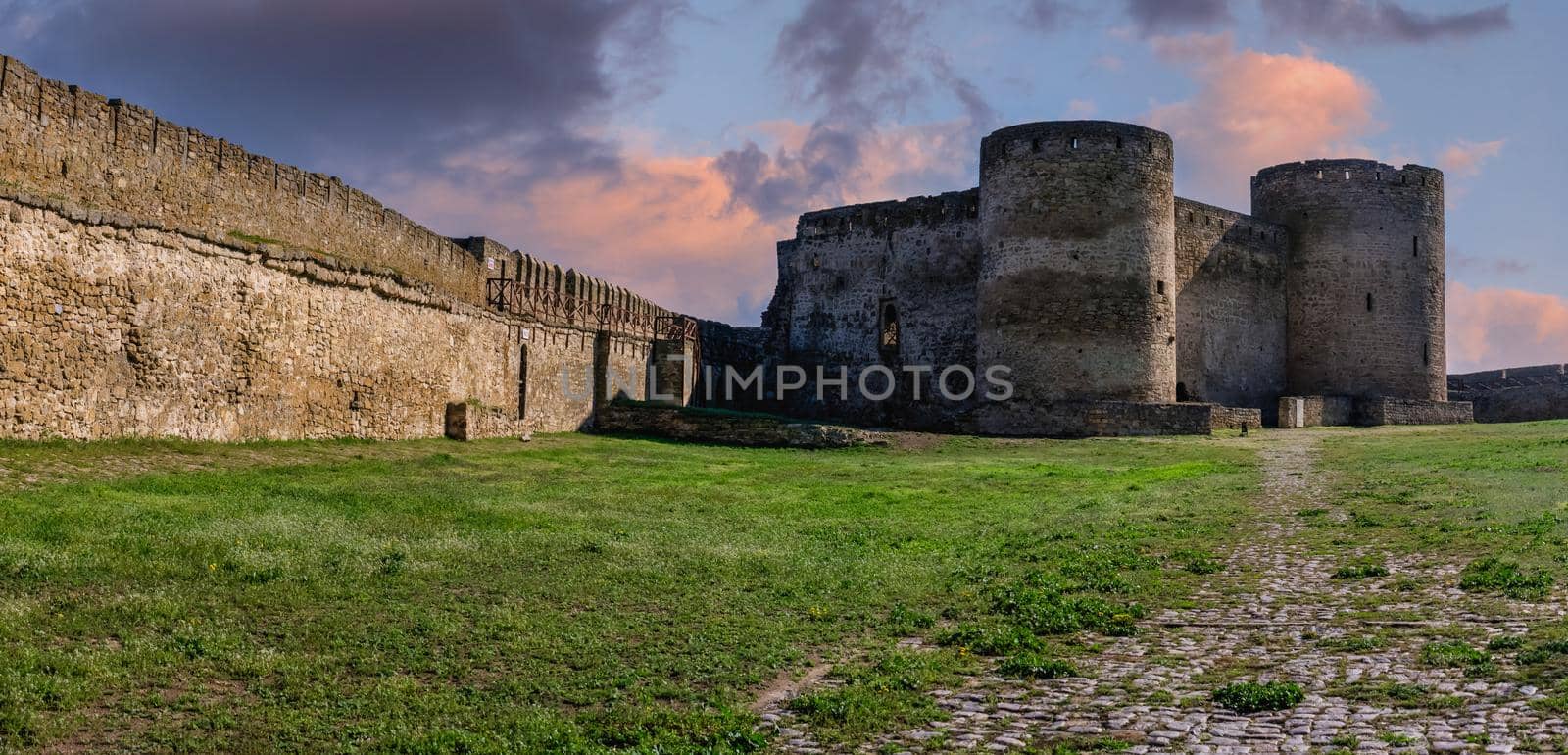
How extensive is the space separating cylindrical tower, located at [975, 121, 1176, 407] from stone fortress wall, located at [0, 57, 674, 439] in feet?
44.4

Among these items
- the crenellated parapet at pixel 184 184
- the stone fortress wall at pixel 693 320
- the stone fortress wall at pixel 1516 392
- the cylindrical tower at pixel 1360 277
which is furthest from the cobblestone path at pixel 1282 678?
the stone fortress wall at pixel 1516 392

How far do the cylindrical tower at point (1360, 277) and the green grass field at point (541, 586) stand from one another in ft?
76.2

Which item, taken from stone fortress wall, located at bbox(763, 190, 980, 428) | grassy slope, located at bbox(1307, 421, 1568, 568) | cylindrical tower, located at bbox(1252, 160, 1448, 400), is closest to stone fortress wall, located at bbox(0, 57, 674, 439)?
grassy slope, located at bbox(1307, 421, 1568, 568)

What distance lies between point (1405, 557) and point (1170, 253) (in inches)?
917

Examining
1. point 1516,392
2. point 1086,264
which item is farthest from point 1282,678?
point 1516,392

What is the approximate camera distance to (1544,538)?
955 cm

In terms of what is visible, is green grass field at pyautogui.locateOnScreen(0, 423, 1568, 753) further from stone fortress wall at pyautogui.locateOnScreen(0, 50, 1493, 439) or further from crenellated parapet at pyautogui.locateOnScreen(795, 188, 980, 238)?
crenellated parapet at pyautogui.locateOnScreen(795, 188, 980, 238)

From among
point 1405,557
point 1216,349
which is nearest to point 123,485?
point 1405,557

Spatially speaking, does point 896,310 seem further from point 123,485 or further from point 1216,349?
point 123,485

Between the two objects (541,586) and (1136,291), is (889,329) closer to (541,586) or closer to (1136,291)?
(1136,291)

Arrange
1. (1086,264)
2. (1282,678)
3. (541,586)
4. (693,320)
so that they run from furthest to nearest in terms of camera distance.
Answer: (693,320) → (1086,264) → (541,586) → (1282,678)

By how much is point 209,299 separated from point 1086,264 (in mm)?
21808

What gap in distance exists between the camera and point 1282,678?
19.9 ft

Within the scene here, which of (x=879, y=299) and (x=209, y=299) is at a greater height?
(x=879, y=299)
